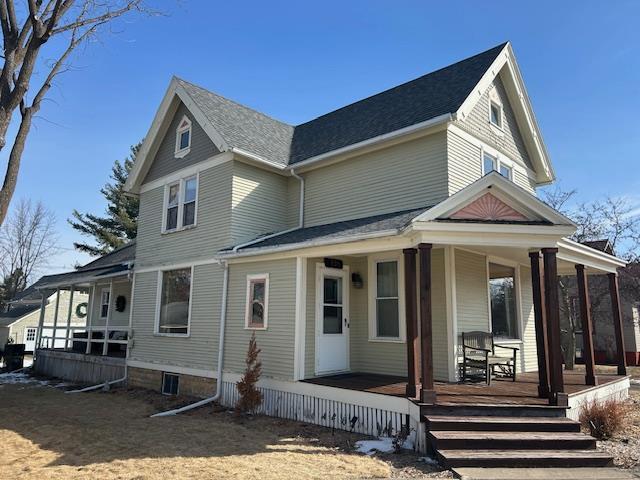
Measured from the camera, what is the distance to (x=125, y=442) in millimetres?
7223

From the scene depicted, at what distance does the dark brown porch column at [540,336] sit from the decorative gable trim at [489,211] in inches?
31.3

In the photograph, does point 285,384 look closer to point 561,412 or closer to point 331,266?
point 331,266

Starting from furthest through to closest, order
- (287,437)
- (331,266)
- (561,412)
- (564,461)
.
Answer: (331,266) < (287,437) < (561,412) < (564,461)

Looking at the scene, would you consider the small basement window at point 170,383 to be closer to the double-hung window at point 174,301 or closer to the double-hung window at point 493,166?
the double-hung window at point 174,301

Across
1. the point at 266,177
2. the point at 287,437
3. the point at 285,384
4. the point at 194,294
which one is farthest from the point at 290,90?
the point at 287,437

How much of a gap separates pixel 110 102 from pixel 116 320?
9.24 meters

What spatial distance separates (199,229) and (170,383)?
169 inches

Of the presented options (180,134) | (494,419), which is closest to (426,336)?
(494,419)

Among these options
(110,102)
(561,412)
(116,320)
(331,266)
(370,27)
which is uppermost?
(370,27)

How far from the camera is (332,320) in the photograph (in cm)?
1018

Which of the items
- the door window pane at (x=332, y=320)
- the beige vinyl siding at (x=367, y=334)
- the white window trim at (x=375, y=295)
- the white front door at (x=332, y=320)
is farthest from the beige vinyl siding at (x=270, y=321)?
the white window trim at (x=375, y=295)

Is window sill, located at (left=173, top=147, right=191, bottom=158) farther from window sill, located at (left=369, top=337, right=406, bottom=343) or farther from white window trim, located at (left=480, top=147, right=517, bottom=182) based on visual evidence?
white window trim, located at (left=480, top=147, right=517, bottom=182)

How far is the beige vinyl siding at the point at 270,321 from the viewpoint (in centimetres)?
950

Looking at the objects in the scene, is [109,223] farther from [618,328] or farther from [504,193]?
[618,328]
